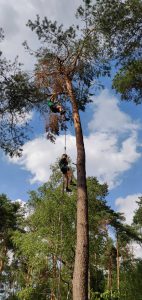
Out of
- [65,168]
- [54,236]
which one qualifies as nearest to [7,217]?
[54,236]

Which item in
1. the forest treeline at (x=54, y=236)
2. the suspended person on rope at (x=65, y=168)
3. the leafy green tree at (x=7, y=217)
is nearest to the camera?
the suspended person on rope at (x=65, y=168)

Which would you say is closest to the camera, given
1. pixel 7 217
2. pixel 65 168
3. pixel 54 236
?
pixel 65 168

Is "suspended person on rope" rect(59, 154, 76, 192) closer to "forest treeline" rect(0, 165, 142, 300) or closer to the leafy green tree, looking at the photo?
"forest treeline" rect(0, 165, 142, 300)

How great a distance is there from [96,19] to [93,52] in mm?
1026

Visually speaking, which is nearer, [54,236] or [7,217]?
[54,236]

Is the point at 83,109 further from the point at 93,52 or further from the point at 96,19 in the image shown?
the point at 96,19

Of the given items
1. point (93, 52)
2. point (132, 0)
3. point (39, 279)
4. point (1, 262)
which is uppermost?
point (132, 0)

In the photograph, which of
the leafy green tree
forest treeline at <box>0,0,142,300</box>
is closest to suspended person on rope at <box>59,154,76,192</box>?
forest treeline at <box>0,0,142,300</box>

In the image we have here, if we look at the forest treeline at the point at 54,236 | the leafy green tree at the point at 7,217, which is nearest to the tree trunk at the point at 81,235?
the forest treeline at the point at 54,236

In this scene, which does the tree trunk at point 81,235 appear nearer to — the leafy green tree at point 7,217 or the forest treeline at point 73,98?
the forest treeline at point 73,98

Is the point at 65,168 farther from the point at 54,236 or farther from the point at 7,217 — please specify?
the point at 7,217

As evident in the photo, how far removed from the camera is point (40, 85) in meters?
12.6

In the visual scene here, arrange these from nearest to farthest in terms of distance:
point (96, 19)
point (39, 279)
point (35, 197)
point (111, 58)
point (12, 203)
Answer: point (96, 19), point (111, 58), point (39, 279), point (35, 197), point (12, 203)

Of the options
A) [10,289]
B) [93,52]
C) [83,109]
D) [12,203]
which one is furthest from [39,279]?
[10,289]
